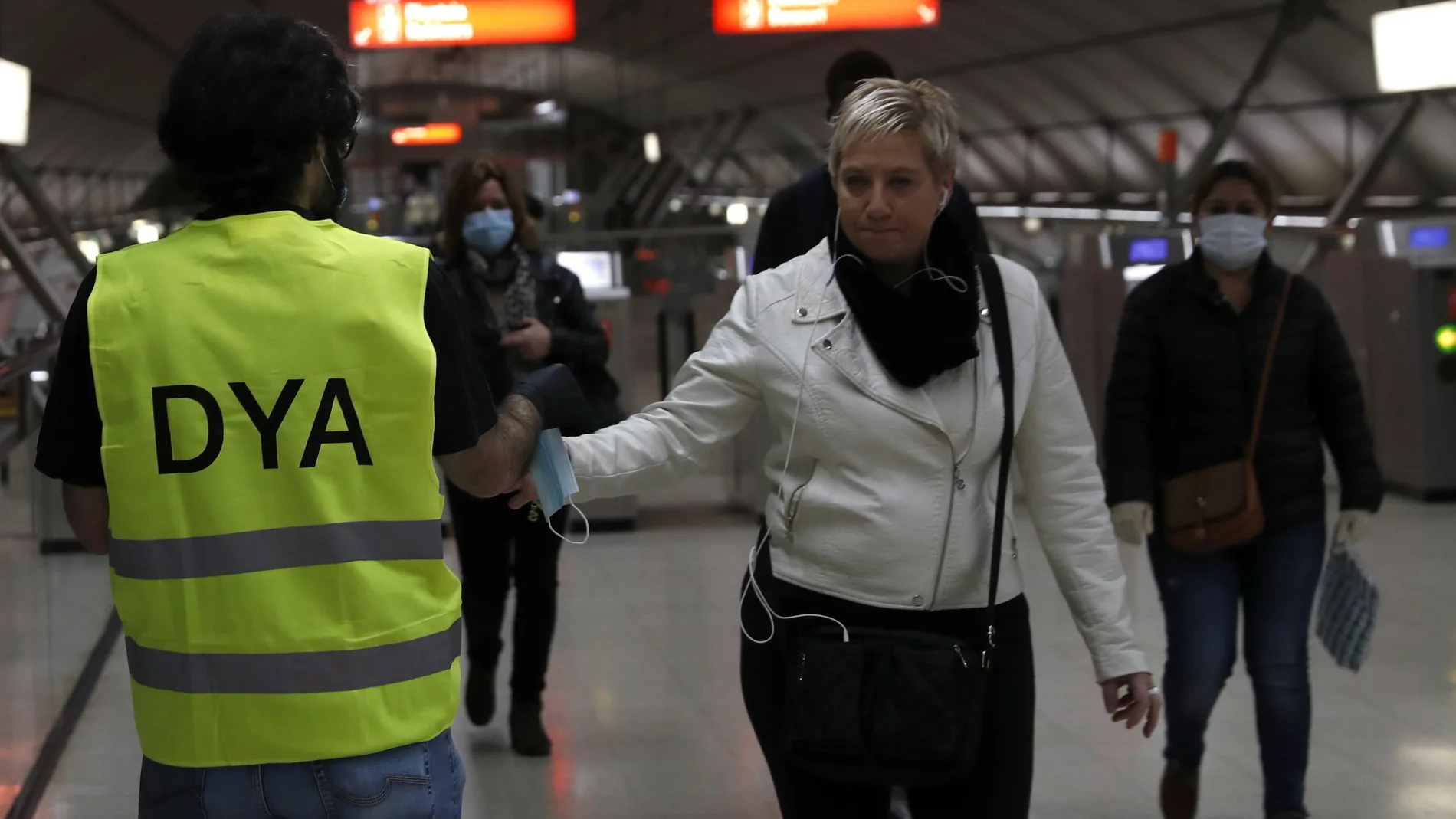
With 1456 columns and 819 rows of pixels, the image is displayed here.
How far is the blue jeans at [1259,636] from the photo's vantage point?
371cm

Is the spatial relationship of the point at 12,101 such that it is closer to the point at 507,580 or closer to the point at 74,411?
the point at 507,580

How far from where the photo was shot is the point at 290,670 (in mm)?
1814

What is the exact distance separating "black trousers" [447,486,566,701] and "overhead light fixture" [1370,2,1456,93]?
7.77 meters

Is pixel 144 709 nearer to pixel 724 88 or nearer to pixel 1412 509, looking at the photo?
pixel 1412 509

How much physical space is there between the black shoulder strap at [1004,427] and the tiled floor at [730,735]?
1936 millimetres

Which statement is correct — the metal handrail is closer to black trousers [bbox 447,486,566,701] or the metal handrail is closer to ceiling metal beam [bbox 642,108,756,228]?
black trousers [bbox 447,486,566,701]

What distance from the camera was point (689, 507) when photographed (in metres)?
10.2

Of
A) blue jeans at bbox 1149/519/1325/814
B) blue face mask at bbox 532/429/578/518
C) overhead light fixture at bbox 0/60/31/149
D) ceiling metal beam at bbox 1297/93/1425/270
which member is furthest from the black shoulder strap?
ceiling metal beam at bbox 1297/93/1425/270

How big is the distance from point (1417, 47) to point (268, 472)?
1013 cm

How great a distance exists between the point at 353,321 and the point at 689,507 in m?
8.40

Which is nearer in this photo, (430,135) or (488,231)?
(488,231)

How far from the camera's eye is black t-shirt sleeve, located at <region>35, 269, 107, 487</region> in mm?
1837

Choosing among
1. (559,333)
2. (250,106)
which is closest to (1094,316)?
(559,333)

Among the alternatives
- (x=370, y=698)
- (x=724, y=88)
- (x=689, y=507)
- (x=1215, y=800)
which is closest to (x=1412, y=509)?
(x=689, y=507)
